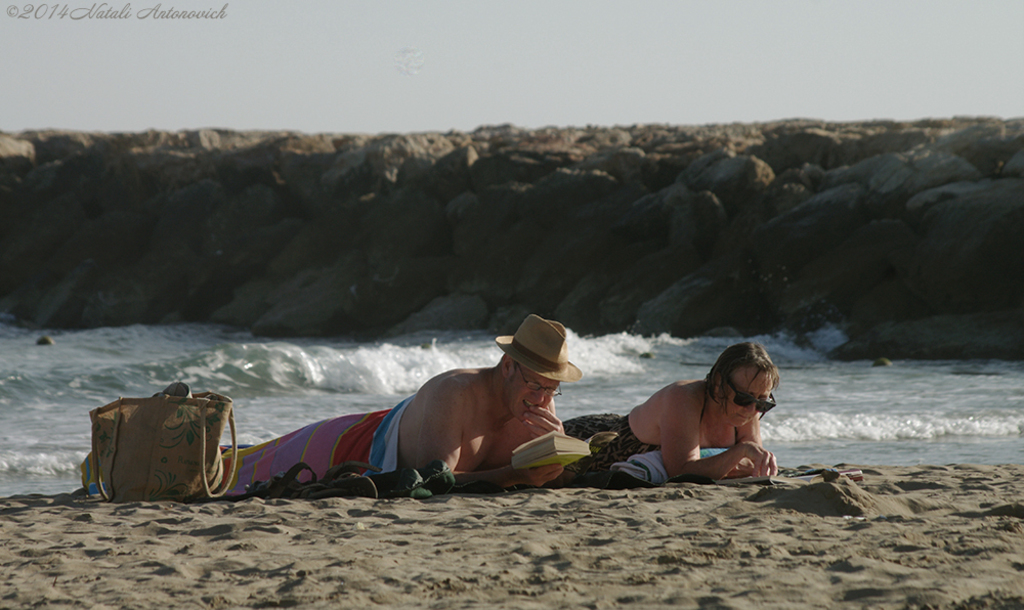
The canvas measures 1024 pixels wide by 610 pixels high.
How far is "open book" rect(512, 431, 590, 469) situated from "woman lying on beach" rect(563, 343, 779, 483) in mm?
538

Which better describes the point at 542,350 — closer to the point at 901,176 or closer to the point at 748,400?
the point at 748,400

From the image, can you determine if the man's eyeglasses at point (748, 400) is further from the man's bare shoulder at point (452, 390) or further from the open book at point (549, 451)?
the man's bare shoulder at point (452, 390)

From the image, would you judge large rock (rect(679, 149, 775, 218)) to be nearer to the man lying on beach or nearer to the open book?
the man lying on beach

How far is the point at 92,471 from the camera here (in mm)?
4789

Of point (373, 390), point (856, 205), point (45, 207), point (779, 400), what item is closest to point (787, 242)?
point (856, 205)

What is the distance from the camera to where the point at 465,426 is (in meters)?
4.48

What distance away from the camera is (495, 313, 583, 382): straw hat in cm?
427

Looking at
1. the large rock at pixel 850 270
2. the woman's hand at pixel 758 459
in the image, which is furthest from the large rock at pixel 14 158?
the woman's hand at pixel 758 459

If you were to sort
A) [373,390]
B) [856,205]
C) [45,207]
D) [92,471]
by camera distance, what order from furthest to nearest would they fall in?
[45,207] → [856,205] → [373,390] → [92,471]

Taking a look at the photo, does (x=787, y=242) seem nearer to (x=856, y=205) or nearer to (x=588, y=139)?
(x=856, y=205)

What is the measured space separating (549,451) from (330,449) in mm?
1195

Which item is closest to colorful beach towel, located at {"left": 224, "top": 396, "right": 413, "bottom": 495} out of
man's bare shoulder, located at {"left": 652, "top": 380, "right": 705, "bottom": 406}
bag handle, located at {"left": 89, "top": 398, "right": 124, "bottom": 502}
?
bag handle, located at {"left": 89, "top": 398, "right": 124, "bottom": 502}

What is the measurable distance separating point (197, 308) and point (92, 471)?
18.4 meters

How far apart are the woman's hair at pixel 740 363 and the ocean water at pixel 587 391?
7.28 feet
